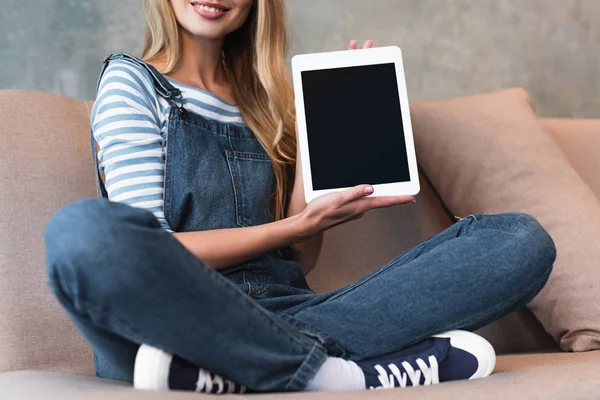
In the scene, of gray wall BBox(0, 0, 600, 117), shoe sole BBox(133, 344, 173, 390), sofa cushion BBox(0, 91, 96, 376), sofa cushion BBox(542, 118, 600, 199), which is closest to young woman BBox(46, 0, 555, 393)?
shoe sole BBox(133, 344, 173, 390)

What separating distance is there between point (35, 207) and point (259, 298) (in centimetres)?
39

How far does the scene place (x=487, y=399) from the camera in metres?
0.85

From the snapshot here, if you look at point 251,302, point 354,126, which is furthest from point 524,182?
point 251,302

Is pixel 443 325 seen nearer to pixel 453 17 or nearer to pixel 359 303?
pixel 359 303

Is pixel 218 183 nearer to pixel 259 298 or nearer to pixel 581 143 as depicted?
pixel 259 298

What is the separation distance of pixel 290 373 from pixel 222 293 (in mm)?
132

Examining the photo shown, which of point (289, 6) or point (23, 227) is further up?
point (289, 6)

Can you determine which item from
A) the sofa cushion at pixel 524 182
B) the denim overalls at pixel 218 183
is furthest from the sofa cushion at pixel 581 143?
the denim overalls at pixel 218 183

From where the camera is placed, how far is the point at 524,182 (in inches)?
57.2

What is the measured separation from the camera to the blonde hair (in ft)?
4.36

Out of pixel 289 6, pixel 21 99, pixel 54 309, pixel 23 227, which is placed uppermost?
pixel 289 6

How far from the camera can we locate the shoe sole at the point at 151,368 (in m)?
0.87

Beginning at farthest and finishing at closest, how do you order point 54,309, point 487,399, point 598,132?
A: point 598,132 → point 54,309 → point 487,399

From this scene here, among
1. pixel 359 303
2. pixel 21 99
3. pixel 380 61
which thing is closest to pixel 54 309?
pixel 21 99
